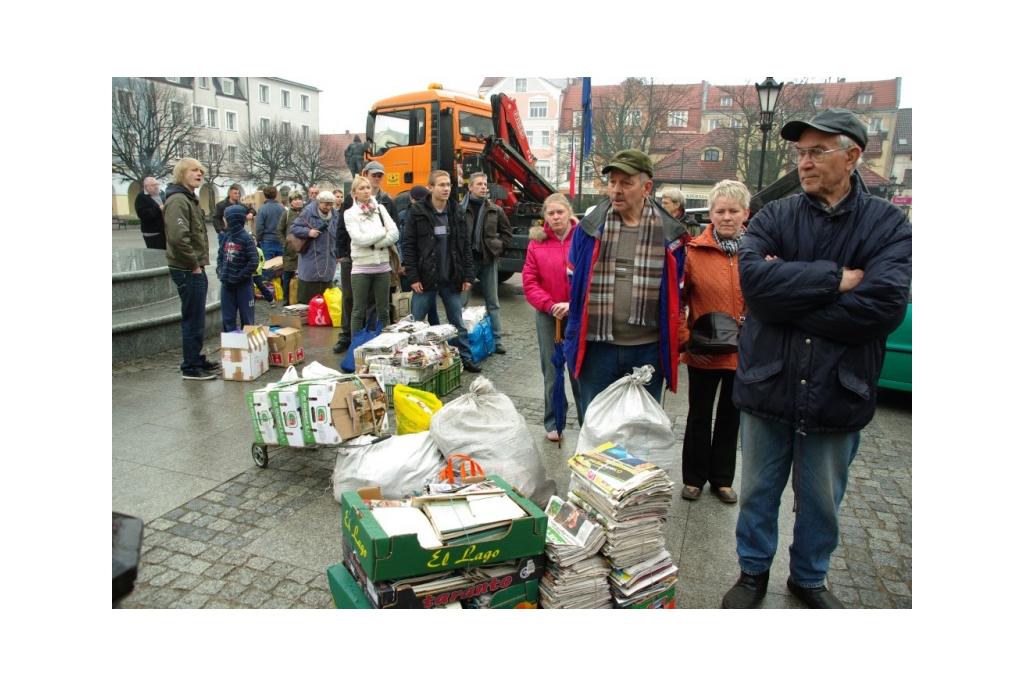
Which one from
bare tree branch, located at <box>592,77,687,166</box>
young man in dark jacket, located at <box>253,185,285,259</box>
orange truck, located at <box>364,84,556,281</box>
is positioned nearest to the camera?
young man in dark jacket, located at <box>253,185,285,259</box>

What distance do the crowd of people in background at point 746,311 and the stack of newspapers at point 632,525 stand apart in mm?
441

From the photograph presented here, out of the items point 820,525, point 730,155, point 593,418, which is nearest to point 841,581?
point 820,525

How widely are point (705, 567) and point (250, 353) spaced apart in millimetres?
4912

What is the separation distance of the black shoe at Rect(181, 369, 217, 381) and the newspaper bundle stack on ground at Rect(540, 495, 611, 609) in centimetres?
488

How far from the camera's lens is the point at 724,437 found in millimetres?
3998

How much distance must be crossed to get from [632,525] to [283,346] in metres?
5.20

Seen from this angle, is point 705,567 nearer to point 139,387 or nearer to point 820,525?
point 820,525

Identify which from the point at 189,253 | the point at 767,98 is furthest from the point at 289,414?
the point at 767,98

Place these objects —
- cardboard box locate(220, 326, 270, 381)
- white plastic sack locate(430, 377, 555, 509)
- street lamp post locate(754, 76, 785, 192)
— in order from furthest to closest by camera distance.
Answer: street lamp post locate(754, 76, 785, 192) → cardboard box locate(220, 326, 270, 381) → white plastic sack locate(430, 377, 555, 509)

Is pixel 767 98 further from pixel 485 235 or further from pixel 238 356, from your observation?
pixel 238 356

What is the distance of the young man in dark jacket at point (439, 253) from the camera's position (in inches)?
265

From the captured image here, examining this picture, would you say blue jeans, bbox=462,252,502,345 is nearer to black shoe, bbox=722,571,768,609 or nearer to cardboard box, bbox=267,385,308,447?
cardboard box, bbox=267,385,308,447

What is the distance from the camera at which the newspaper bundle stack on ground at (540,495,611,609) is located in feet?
8.75

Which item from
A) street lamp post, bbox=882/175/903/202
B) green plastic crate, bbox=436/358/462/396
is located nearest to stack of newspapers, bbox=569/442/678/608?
green plastic crate, bbox=436/358/462/396
